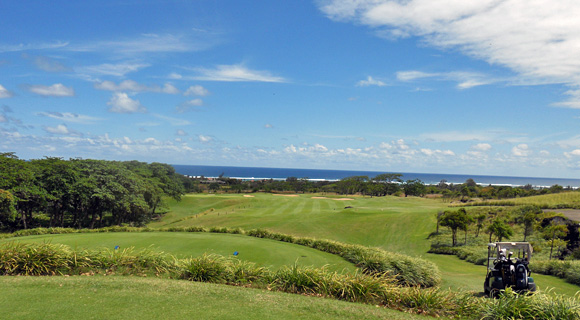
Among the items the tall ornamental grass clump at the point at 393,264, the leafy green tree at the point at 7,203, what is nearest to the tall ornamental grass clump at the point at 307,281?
the tall ornamental grass clump at the point at 393,264

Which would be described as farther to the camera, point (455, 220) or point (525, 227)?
point (455, 220)

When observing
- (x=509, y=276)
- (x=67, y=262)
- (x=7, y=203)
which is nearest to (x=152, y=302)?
(x=67, y=262)

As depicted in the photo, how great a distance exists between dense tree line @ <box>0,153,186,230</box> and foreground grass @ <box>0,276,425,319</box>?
2225 centimetres

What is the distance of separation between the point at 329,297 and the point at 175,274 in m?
4.54

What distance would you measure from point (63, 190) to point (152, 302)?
95.3 ft

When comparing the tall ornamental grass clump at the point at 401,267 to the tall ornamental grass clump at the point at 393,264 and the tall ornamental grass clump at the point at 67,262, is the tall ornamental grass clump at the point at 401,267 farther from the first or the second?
the tall ornamental grass clump at the point at 67,262

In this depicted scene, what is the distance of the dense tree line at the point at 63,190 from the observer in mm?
27562

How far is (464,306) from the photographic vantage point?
7844mm

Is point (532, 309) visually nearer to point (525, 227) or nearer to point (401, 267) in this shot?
point (401, 267)

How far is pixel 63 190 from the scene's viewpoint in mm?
30625

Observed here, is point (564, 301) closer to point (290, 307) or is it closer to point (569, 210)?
point (290, 307)

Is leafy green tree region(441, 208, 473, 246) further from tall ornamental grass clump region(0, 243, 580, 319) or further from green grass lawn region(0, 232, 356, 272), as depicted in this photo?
tall ornamental grass clump region(0, 243, 580, 319)

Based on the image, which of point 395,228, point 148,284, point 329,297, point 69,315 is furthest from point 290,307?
point 395,228

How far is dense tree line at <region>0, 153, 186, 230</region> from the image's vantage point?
90.4 ft
